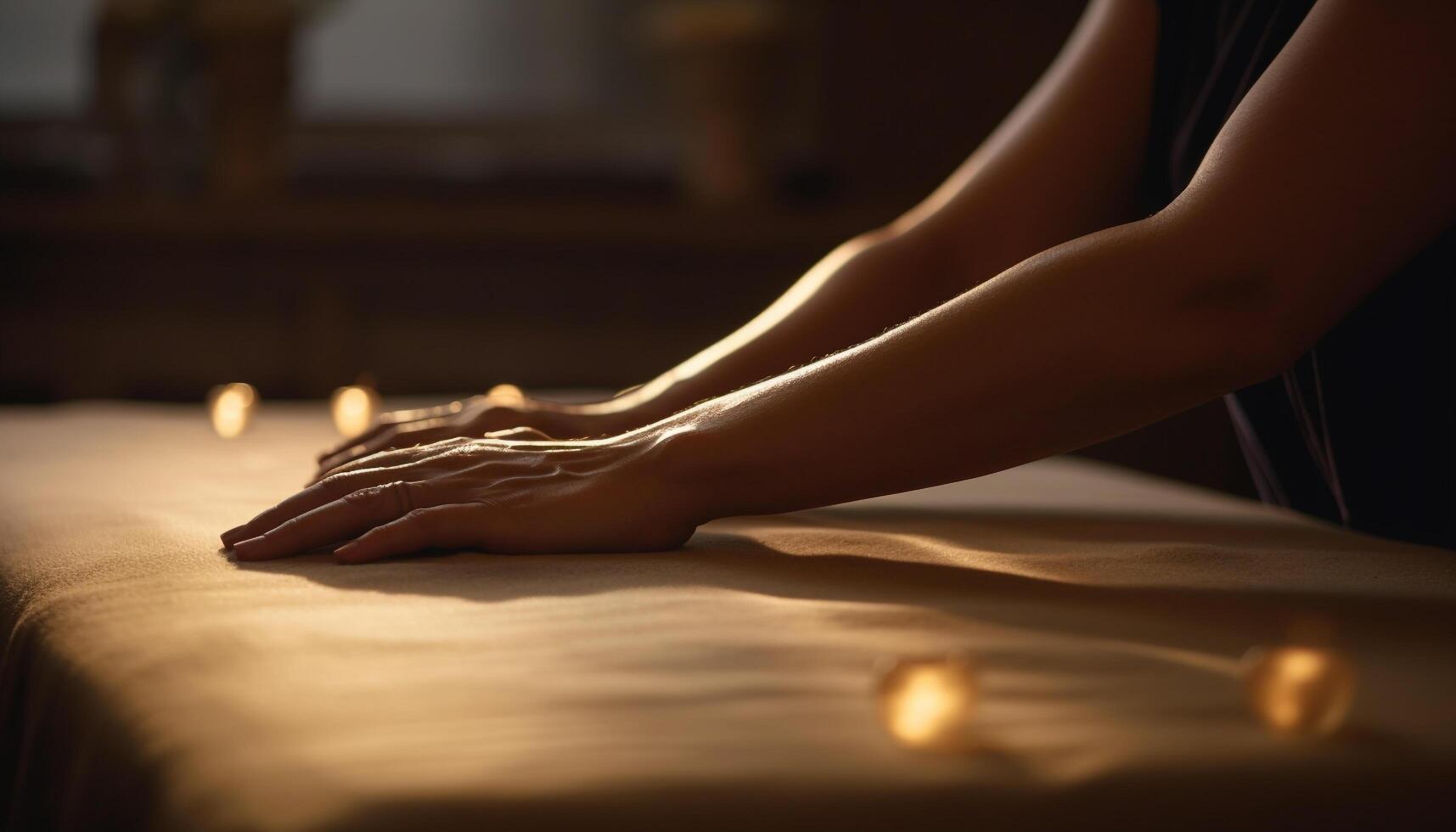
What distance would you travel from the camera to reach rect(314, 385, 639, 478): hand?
1.00 metres

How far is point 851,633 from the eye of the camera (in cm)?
59

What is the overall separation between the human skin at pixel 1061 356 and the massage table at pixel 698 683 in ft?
0.11

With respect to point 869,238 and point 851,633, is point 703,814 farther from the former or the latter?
point 869,238

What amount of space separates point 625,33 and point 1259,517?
2091mm

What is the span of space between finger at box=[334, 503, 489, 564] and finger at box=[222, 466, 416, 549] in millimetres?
39

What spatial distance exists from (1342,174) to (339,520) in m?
0.54

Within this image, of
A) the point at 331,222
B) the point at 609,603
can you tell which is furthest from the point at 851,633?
the point at 331,222

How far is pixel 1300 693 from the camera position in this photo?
0.49 meters

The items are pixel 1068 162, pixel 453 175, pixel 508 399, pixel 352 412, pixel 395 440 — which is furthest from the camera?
pixel 453 175

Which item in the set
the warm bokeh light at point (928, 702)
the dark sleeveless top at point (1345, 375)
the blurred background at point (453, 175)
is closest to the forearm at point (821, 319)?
the dark sleeveless top at point (1345, 375)

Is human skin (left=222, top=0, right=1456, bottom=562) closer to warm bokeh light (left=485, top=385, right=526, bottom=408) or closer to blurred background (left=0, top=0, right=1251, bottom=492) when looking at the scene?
warm bokeh light (left=485, top=385, right=526, bottom=408)

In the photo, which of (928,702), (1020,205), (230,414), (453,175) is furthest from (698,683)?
(453,175)

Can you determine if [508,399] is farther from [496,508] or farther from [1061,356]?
[1061,356]

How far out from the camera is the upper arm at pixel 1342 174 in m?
0.74
